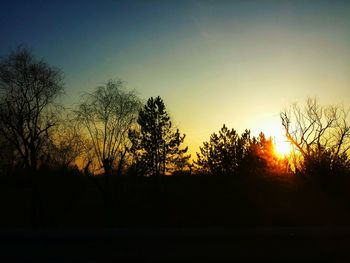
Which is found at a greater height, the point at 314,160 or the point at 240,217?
the point at 314,160

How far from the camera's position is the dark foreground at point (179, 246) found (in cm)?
1005

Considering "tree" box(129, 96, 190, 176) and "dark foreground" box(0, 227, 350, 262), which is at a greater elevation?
"tree" box(129, 96, 190, 176)

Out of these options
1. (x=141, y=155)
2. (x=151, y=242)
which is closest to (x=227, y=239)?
(x=151, y=242)

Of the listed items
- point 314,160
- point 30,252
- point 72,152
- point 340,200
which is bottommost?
point 30,252

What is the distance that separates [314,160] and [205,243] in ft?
51.6

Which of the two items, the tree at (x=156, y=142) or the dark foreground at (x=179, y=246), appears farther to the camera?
the tree at (x=156, y=142)

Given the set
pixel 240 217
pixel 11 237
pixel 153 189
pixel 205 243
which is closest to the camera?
pixel 205 243

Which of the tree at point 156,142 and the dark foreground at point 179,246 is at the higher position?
the tree at point 156,142

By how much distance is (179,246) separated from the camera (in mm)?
11680

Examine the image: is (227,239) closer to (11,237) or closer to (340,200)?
(11,237)

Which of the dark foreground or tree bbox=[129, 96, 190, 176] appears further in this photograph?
tree bbox=[129, 96, 190, 176]

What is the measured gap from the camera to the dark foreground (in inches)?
396

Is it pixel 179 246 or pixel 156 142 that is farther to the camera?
pixel 156 142

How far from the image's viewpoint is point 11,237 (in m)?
14.5
